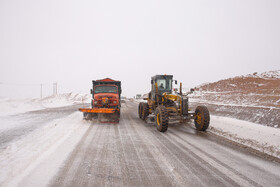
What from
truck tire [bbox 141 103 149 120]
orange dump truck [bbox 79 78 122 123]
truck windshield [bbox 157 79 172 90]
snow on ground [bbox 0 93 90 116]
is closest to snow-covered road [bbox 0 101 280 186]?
truck windshield [bbox 157 79 172 90]

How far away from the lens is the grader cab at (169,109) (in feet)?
23.4

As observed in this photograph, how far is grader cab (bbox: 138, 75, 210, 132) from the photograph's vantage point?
7.14 meters

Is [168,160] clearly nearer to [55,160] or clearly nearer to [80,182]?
[80,182]

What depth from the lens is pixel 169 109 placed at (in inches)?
332

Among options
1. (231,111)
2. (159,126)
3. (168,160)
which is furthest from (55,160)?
(231,111)

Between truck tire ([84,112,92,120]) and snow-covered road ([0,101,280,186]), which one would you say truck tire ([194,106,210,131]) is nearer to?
snow-covered road ([0,101,280,186])

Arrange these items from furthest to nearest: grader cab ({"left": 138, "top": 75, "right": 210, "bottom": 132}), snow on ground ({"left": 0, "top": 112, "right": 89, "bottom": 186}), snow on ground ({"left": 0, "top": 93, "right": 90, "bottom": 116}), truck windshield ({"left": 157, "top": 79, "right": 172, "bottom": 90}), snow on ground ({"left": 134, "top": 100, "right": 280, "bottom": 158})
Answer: snow on ground ({"left": 0, "top": 93, "right": 90, "bottom": 116})
truck windshield ({"left": 157, "top": 79, "right": 172, "bottom": 90})
grader cab ({"left": 138, "top": 75, "right": 210, "bottom": 132})
snow on ground ({"left": 134, "top": 100, "right": 280, "bottom": 158})
snow on ground ({"left": 0, "top": 112, "right": 89, "bottom": 186})

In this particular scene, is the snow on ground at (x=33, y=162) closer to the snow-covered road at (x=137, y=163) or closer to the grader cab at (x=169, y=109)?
the snow-covered road at (x=137, y=163)

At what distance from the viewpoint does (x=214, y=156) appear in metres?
4.32

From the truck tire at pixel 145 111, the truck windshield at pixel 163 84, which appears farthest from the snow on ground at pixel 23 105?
the truck windshield at pixel 163 84

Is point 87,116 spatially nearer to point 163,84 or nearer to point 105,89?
point 105,89

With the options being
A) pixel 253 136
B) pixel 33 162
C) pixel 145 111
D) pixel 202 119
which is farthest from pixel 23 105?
pixel 253 136

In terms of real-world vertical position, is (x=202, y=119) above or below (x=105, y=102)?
below

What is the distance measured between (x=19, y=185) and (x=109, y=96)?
7.87 meters
